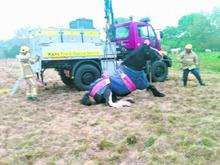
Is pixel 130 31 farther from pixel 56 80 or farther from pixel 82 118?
pixel 82 118

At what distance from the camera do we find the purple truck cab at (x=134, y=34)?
53.3 feet

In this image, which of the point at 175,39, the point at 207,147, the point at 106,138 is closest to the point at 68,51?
the point at 106,138

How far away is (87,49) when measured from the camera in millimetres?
15008

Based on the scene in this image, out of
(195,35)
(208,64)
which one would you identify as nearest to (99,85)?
(208,64)

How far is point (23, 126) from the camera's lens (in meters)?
10.0

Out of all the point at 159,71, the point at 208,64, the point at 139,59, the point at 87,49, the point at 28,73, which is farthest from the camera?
the point at 208,64

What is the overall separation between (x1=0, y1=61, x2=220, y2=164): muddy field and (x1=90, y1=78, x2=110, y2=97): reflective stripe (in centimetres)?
47

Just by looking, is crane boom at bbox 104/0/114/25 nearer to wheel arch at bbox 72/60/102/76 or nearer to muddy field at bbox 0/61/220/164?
wheel arch at bbox 72/60/102/76

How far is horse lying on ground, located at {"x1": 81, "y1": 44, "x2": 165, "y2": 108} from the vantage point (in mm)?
11844

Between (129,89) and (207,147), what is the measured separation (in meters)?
4.58

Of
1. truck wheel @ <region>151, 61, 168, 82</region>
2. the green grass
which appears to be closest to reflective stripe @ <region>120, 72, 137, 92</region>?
truck wheel @ <region>151, 61, 168, 82</region>

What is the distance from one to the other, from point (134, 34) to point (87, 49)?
204 centimetres

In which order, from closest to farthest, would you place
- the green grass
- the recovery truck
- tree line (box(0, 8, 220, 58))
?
the recovery truck → the green grass → tree line (box(0, 8, 220, 58))

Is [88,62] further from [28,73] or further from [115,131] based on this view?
[115,131]
